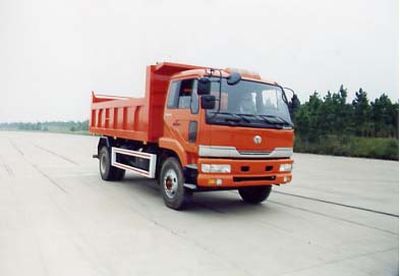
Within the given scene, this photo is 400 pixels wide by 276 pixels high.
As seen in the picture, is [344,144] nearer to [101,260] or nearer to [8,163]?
[8,163]

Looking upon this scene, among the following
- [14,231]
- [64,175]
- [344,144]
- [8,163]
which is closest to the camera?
[14,231]

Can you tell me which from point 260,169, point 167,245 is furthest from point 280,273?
point 260,169

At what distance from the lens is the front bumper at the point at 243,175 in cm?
543

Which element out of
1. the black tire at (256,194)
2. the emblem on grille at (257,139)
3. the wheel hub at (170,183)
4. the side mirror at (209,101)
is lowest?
the black tire at (256,194)

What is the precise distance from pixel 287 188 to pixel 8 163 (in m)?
8.58

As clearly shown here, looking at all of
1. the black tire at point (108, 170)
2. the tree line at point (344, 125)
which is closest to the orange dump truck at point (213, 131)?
the black tire at point (108, 170)

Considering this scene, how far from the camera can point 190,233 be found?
4.78 m

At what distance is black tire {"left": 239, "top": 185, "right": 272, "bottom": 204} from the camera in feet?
22.6

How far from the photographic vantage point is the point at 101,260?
146 inches

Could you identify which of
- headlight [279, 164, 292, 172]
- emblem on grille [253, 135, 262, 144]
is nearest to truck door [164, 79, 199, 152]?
emblem on grille [253, 135, 262, 144]

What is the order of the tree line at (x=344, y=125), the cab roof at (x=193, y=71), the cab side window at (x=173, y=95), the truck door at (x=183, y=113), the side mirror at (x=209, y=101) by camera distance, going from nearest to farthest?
the side mirror at (x=209, y=101)
the truck door at (x=183, y=113)
the cab roof at (x=193, y=71)
the cab side window at (x=173, y=95)
the tree line at (x=344, y=125)

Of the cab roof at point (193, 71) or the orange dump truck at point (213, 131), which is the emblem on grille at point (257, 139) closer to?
the orange dump truck at point (213, 131)

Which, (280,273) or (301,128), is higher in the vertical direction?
(301,128)

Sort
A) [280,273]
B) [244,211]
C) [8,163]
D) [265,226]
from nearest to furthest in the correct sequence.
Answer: [280,273] < [265,226] < [244,211] < [8,163]
